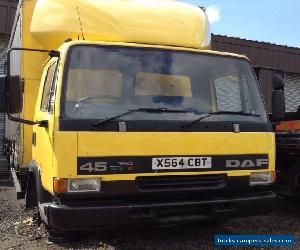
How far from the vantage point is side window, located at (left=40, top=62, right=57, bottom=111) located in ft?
15.6

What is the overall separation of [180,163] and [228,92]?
3.76ft

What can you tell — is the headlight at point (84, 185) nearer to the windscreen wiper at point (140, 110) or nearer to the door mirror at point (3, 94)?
the windscreen wiper at point (140, 110)

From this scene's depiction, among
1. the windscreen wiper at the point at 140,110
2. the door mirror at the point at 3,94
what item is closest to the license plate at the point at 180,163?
the windscreen wiper at the point at 140,110

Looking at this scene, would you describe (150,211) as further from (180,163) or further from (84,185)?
(84,185)

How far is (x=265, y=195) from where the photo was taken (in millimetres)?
4965

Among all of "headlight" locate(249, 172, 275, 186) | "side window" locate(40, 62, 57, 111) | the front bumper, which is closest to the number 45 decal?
the front bumper

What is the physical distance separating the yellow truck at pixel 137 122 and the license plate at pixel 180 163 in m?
0.01

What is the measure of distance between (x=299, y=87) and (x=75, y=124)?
1507cm

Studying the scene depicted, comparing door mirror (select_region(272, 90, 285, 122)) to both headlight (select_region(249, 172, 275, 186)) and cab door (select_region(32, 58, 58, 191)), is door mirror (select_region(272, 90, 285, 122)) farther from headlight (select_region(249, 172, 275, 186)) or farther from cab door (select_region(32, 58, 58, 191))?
cab door (select_region(32, 58, 58, 191))

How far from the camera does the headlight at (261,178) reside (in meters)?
4.90

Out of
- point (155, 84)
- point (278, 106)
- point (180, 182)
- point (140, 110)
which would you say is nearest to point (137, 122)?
point (140, 110)

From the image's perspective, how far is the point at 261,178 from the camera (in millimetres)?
4957

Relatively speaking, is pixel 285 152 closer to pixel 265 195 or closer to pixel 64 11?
pixel 265 195

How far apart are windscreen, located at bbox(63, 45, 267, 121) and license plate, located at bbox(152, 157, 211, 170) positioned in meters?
0.39
